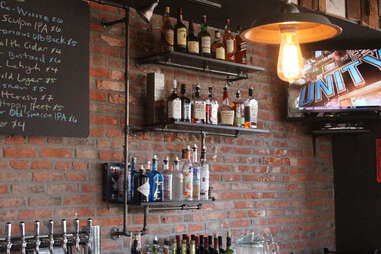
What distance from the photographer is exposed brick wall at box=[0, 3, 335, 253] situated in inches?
116

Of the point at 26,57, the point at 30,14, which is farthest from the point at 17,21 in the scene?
the point at 26,57

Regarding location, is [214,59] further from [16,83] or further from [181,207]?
[16,83]

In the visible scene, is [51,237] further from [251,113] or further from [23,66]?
[251,113]

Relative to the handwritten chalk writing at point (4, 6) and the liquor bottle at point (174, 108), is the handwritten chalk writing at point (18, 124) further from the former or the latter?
the liquor bottle at point (174, 108)

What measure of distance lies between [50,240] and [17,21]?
1.15 metres

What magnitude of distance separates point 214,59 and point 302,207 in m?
1.64

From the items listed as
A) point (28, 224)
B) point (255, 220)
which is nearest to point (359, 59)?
point (255, 220)

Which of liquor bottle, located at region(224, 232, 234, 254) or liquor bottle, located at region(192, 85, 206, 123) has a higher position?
liquor bottle, located at region(192, 85, 206, 123)

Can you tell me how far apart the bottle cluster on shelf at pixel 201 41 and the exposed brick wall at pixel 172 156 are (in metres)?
0.19

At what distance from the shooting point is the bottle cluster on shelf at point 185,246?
3265 mm

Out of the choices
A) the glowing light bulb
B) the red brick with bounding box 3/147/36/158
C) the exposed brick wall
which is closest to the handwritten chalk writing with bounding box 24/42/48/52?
the exposed brick wall

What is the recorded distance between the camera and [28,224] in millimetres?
2883

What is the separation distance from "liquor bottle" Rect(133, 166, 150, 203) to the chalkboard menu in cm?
41

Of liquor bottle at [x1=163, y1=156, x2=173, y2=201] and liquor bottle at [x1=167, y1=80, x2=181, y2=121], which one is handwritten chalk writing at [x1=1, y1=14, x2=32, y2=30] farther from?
liquor bottle at [x1=163, y1=156, x2=173, y2=201]
